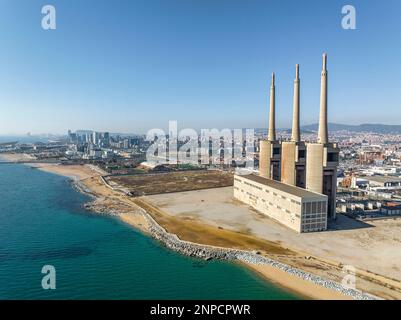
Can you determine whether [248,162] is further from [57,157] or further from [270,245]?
[57,157]

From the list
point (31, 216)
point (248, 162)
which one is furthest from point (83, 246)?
point (248, 162)

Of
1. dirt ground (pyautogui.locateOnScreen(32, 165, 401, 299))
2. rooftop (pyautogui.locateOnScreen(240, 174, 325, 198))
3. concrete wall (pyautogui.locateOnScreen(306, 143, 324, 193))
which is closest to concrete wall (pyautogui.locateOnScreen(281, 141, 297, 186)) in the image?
rooftop (pyautogui.locateOnScreen(240, 174, 325, 198))

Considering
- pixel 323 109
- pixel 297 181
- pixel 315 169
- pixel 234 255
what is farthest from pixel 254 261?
pixel 323 109

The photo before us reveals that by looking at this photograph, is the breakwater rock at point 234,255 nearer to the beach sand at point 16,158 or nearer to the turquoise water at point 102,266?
the turquoise water at point 102,266

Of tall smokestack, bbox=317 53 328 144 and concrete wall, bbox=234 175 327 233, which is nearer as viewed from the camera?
concrete wall, bbox=234 175 327 233

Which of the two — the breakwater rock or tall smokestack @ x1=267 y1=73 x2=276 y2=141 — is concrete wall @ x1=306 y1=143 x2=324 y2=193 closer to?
tall smokestack @ x1=267 y1=73 x2=276 y2=141

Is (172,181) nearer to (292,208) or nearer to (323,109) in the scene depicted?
(323,109)

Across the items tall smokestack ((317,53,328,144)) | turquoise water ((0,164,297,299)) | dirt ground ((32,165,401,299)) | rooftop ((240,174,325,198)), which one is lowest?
turquoise water ((0,164,297,299))
